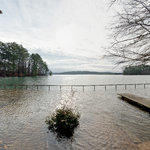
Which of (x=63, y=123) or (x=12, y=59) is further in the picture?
(x=12, y=59)

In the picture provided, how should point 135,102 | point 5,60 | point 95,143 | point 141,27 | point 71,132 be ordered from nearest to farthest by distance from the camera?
1. point 141,27
2. point 95,143
3. point 71,132
4. point 135,102
5. point 5,60

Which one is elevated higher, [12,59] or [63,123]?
[12,59]

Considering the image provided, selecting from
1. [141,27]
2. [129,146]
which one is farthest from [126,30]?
[129,146]

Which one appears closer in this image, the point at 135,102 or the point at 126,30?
the point at 126,30

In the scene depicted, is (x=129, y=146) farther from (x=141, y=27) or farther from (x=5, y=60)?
(x=5, y=60)

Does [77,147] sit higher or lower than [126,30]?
lower

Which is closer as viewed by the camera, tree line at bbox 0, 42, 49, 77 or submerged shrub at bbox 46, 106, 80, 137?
submerged shrub at bbox 46, 106, 80, 137

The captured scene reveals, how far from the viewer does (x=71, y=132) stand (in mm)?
6422

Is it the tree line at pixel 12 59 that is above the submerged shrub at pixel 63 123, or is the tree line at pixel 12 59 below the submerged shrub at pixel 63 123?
above

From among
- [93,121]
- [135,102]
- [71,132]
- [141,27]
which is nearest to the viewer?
[141,27]

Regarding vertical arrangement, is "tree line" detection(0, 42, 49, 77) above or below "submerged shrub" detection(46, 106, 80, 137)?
above

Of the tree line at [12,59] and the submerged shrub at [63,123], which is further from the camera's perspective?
the tree line at [12,59]

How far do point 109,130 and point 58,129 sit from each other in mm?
2836

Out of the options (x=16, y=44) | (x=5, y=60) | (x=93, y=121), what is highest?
(x=16, y=44)
